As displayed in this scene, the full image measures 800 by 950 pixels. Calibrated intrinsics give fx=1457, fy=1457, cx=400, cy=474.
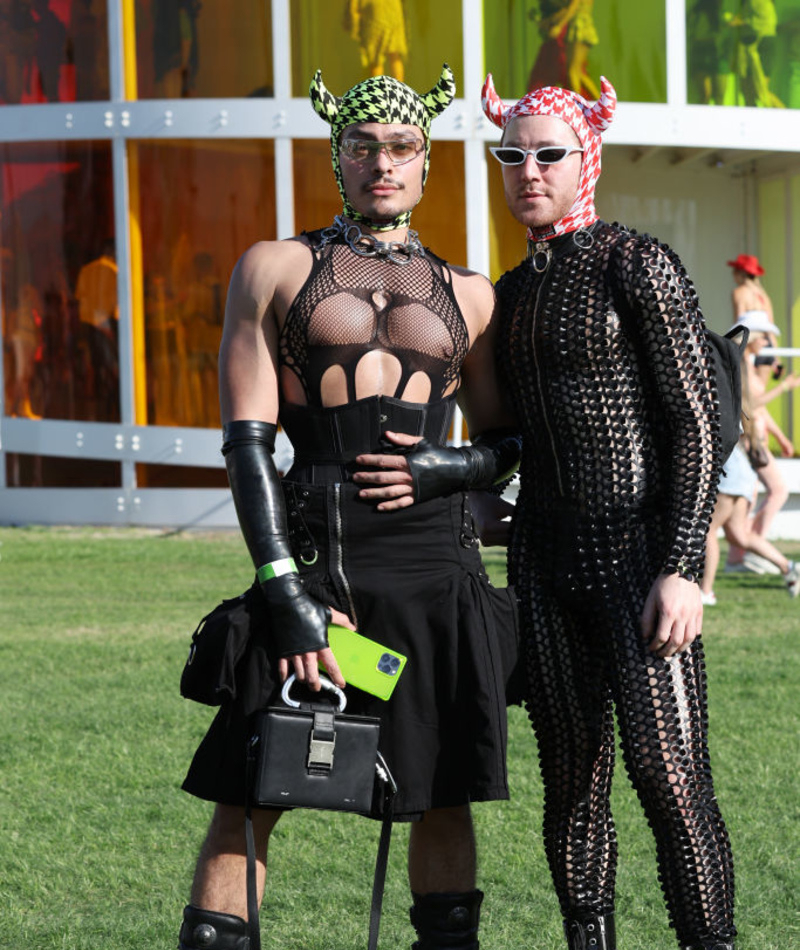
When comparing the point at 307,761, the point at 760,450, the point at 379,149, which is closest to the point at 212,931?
the point at 307,761

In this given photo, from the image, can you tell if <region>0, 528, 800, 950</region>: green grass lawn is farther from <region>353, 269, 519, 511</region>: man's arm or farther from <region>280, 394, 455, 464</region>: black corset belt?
<region>280, 394, 455, 464</region>: black corset belt

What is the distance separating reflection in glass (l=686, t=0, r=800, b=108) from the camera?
14906 mm

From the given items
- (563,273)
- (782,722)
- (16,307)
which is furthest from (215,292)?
(563,273)

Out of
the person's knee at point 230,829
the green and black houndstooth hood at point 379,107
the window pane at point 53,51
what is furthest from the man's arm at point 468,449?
the window pane at point 53,51

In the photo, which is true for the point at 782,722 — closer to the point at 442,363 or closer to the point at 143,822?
the point at 143,822

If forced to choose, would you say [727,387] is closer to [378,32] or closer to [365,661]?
[365,661]

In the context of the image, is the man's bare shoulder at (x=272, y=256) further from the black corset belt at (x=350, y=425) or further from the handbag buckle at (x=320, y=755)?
the handbag buckle at (x=320, y=755)

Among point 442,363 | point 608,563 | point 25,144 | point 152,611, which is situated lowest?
point 152,611

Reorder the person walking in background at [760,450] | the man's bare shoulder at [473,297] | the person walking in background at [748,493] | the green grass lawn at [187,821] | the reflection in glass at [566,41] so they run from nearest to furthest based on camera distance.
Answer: the man's bare shoulder at [473,297]
the green grass lawn at [187,821]
the person walking in background at [748,493]
the person walking in background at [760,450]
the reflection in glass at [566,41]

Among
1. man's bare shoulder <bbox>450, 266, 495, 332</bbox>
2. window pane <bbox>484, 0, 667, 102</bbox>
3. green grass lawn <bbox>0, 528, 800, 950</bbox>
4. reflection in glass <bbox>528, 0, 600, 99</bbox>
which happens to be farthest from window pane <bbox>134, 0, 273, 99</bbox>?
man's bare shoulder <bbox>450, 266, 495, 332</bbox>

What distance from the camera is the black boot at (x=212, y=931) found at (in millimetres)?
3451

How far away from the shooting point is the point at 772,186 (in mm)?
17578

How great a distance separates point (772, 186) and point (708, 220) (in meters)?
0.96

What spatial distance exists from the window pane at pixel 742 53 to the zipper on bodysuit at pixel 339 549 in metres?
12.5
